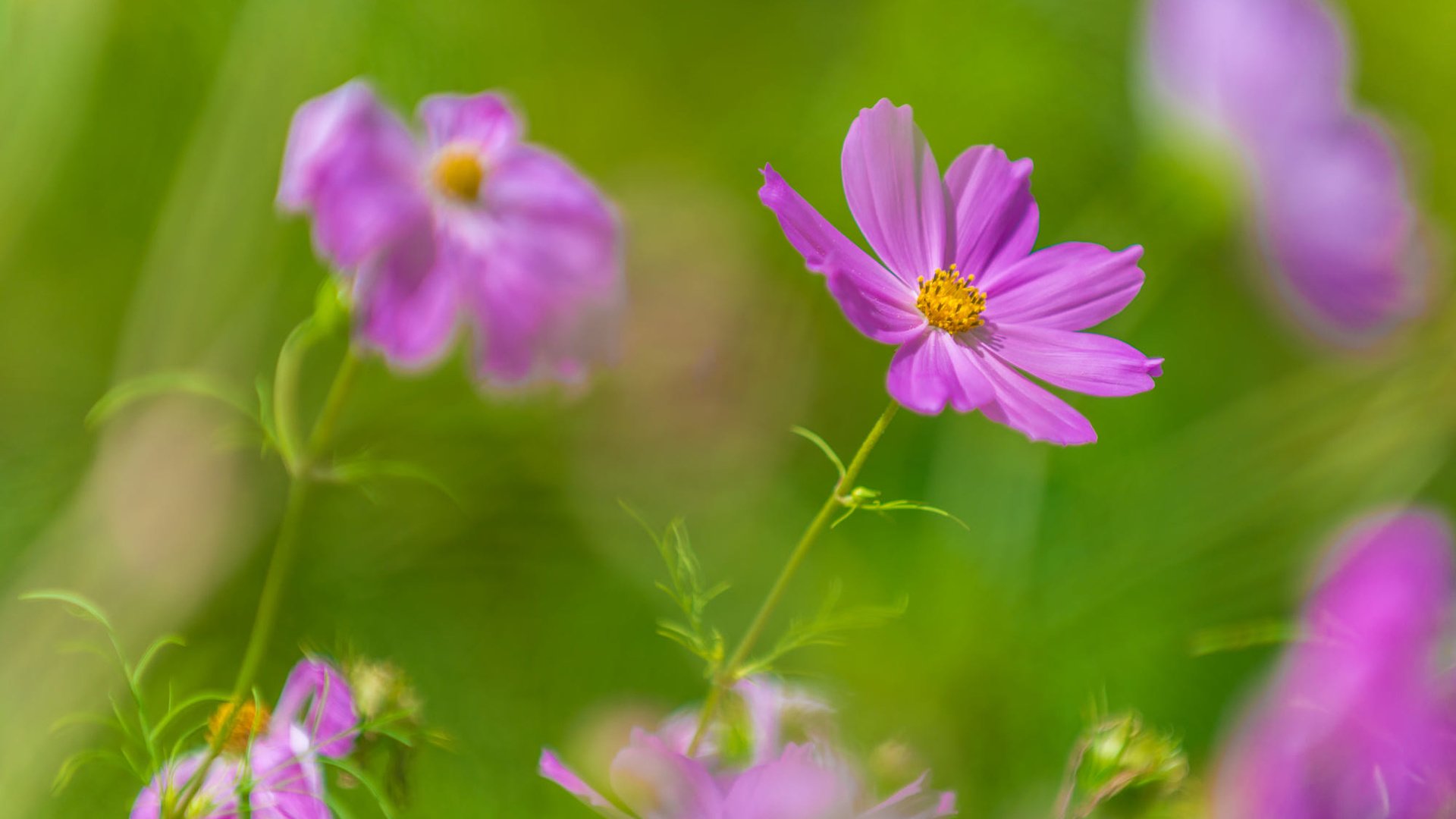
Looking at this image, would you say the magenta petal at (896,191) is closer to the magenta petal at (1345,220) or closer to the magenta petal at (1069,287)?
the magenta petal at (1069,287)

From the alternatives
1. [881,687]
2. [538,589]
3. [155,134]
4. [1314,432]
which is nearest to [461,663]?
[538,589]

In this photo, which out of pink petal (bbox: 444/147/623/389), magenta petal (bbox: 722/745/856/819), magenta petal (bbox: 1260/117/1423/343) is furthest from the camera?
magenta petal (bbox: 1260/117/1423/343)

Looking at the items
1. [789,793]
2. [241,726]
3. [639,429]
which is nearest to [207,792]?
[241,726]

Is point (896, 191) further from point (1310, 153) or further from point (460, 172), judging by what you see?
point (1310, 153)

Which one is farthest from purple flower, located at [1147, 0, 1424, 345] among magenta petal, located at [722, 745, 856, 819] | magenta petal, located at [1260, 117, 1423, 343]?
magenta petal, located at [722, 745, 856, 819]

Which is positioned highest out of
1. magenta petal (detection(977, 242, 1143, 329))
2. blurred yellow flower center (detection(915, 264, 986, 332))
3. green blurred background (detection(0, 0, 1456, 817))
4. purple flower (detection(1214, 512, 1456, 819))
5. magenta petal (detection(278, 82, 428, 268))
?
magenta petal (detection(977, 242, 1143, 329))

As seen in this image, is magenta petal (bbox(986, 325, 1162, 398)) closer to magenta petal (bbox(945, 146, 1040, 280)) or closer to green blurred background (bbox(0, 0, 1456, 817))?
magenta petal (bbox(945, 146, 1040, 280))
